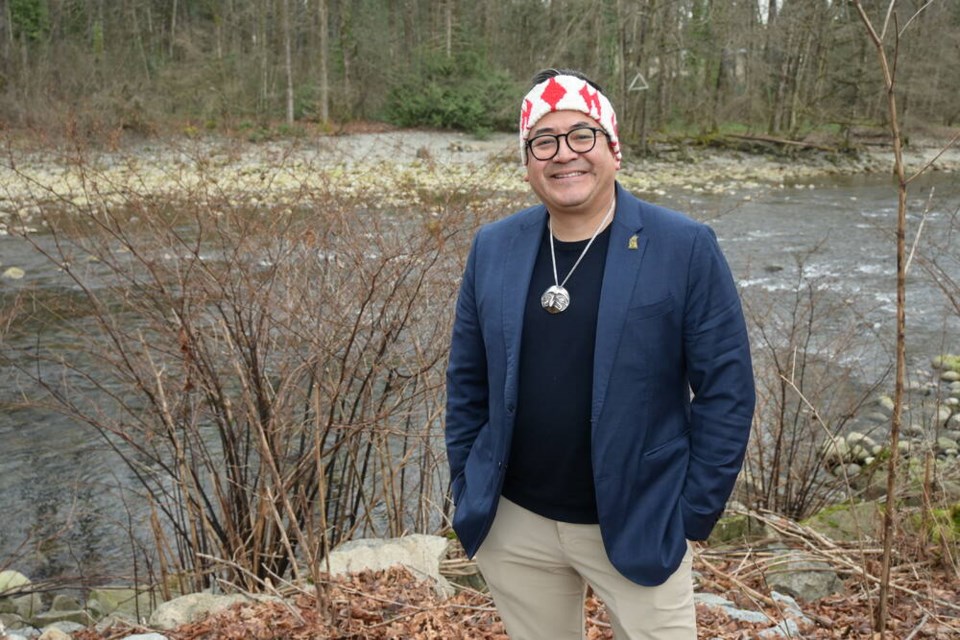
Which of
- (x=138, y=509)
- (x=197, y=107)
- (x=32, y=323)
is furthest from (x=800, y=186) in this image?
(x=138, y=509)

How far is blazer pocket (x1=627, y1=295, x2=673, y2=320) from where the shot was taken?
214 centimetres

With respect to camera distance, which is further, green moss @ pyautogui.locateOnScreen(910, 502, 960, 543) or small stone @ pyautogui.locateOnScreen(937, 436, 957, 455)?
small stone @ pyautogui.locateOnScreen(937, 436, 957, 455)

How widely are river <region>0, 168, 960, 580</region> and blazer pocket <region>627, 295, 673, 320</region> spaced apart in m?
4.06

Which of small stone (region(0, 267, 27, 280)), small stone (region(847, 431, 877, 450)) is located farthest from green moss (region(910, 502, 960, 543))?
small stone (region(0, 267, 27, 280))

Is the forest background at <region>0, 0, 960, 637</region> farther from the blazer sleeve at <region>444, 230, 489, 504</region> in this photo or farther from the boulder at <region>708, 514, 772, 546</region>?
the blazer sleeve at <region>444, 230, 489, 504</region>

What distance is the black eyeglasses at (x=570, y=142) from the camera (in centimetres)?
224

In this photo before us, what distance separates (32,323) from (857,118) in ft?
98.8

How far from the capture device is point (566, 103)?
7.35 ft

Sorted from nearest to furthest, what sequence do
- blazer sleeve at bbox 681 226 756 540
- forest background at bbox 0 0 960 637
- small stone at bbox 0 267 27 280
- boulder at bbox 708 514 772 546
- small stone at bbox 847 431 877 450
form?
Answer: blazer sleeve at bbox 681 226 756 540 → forest background at bbox 0 0 960 637 → boulder at bbox 708 514 772 546 → small stone at bbox 847 431 877 450 → small stone at bbox 0 267 27 280

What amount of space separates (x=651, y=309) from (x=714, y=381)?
0.22 meters

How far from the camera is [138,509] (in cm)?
655

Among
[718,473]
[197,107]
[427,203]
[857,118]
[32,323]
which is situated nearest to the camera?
[718,473]

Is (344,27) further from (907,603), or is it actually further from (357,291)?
(907,603)

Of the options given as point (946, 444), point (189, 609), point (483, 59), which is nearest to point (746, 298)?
point (946, 444)
